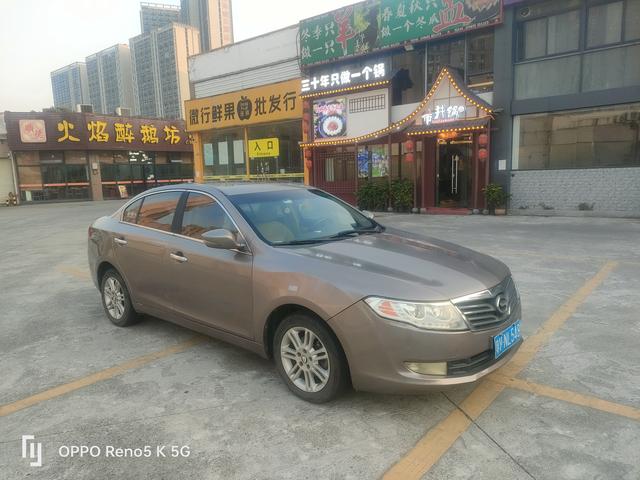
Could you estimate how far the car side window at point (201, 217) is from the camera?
391cm

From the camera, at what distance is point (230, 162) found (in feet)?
73.8

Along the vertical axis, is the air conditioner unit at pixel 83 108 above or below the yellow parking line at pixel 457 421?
above

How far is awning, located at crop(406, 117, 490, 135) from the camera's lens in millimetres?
13915

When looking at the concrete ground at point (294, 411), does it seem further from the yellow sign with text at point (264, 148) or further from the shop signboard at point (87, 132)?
the shop signboard at point (87, 132)

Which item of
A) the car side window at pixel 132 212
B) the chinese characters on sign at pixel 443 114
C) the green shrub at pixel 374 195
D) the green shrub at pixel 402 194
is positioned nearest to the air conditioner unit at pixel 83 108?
the green shrub at pixel 374 195

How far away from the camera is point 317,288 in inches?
120

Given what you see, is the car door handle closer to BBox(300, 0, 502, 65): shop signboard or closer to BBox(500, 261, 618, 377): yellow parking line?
BBox(500, 261, 618, 377): yellow parking line

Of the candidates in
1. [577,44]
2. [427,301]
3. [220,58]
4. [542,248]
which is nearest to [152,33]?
[220,58]

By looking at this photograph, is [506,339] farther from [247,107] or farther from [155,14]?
[155,14]

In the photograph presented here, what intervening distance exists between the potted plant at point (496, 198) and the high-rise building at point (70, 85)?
234 feet

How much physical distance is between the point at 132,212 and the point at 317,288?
2762 millimetres

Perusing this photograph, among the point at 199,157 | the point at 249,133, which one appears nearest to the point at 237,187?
the point at 249,133

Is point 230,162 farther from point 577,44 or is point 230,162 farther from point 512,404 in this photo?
point 512,404

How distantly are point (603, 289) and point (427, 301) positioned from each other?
4.10 m
